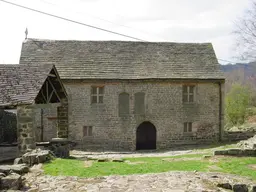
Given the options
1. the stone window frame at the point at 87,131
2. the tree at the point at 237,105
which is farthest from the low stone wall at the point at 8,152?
the tree at the point at 237,105

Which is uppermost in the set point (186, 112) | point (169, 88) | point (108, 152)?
point (169, 88)

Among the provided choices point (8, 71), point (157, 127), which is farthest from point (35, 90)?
point (157, 127)

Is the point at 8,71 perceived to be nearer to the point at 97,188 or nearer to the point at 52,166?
the point at 52,166

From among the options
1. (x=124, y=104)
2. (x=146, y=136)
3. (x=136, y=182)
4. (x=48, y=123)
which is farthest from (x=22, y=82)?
(x=146, y=136)

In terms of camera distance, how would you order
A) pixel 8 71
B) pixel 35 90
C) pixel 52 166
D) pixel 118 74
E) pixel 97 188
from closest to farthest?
pixel 97 188
pixel 52 166
pixel 35 90
pixel 8 71
pixel 118 74

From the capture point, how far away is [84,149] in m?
26.6

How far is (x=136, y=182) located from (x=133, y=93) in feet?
53.4

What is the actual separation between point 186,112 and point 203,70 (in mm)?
3746

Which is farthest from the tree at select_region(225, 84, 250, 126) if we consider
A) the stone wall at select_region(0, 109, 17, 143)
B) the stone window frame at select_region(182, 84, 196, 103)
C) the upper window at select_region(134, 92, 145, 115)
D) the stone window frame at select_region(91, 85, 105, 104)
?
the stone wall at select_region(0, 109, 17, 143)

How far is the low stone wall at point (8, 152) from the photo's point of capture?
741 inches

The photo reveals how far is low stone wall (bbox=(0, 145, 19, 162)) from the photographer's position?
18.8 metres

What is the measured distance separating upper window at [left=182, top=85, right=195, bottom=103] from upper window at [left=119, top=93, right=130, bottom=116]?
445 centimetres

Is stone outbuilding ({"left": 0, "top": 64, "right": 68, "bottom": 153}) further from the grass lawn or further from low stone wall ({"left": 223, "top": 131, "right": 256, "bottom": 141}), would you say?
low stone wall ({"left": 223, "top": 131, "right": 256, "bottom": 141})

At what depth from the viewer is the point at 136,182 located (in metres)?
11.5
